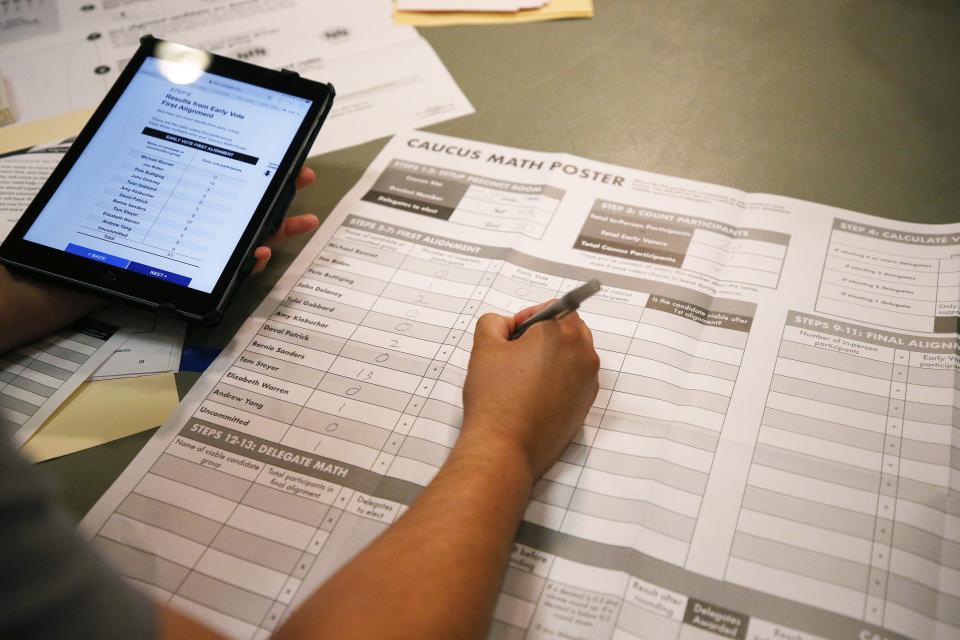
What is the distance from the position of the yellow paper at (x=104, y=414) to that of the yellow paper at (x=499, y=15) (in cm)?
67

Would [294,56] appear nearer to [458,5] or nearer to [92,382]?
[458,5]

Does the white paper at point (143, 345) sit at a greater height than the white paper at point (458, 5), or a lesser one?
lesser

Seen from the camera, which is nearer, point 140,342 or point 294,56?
point 140,342

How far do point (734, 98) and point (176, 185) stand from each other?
2.21ft

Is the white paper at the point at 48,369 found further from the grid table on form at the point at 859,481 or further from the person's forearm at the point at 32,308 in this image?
the grid table on form at the point at 859,481

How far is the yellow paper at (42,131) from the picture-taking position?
0.93 m

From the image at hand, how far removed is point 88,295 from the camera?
71 cm

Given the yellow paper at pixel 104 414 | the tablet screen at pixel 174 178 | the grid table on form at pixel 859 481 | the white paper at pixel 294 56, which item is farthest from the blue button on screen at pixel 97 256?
the grid table on form at pixel 859 481

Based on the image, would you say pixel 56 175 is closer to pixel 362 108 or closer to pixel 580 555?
pixel 362 108

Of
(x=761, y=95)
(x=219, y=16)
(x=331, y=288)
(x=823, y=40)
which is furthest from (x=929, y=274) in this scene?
(x=219, y=16)

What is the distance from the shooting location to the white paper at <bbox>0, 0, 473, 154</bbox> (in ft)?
3.12

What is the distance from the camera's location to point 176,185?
0.71 meters

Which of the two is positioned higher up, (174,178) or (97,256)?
(174,178)

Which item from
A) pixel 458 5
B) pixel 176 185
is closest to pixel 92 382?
A: pixel 176 185
